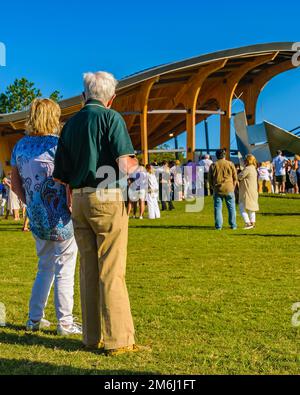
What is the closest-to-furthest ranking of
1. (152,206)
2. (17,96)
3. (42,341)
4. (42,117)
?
(42,341) → (42,117) → (152,206) → (17,96)

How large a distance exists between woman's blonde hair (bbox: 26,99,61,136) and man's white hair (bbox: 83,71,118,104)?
613 millimetres

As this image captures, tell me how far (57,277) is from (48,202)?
611 millimetres

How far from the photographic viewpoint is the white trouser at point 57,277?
16.5ft

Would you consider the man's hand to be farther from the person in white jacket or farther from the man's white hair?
the person in white jacket

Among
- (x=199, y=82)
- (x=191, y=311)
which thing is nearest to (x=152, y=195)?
(x=191, y=311)

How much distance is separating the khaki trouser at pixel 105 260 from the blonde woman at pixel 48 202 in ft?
1.66

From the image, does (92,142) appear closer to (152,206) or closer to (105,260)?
(105,260)

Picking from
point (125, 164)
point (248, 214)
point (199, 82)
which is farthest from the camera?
point (199, 82)

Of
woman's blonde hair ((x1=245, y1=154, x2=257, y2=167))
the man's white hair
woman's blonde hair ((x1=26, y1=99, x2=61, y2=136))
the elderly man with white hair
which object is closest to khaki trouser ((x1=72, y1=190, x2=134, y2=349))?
the elderly man with white hair

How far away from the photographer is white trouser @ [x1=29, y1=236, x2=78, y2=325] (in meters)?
5.04

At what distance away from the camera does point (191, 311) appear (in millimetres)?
5785

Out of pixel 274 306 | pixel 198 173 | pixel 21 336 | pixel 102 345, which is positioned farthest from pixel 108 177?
pixel 198 173

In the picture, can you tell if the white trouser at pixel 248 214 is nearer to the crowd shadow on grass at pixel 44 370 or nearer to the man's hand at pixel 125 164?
the man's hand at pixel 125 164

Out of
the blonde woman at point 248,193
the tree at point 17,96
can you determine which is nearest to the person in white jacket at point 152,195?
the blonde woman at point 248,193
